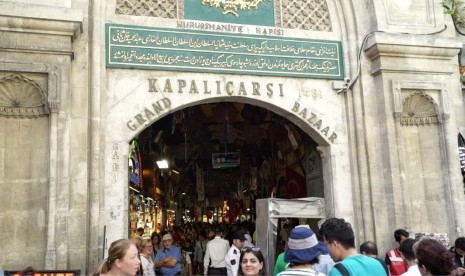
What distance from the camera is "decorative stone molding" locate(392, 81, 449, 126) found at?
838 centimetres

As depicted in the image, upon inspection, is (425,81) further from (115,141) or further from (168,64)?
(115,141)

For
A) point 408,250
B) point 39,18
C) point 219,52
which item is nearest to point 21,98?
point 39,18

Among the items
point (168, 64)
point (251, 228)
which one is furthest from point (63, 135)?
point (251, 228)

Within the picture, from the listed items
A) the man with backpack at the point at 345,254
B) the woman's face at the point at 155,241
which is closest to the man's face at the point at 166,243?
the woman's face at the point at 155,241

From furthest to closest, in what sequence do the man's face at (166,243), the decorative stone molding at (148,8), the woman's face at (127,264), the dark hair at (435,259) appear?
the decorative stone molding at (148,8) → the man's face at (166,243) → the woman's face at (127,264) → the dark hair at (435,259)

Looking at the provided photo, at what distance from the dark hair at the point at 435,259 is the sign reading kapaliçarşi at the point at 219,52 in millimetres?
5574

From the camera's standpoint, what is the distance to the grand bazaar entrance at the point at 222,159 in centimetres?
1035

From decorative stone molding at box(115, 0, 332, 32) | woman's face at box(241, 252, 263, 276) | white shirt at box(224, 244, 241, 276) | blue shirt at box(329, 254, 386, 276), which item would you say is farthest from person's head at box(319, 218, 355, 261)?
decorative stone molding at box(115, 0, 332, 32)

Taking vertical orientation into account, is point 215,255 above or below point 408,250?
below

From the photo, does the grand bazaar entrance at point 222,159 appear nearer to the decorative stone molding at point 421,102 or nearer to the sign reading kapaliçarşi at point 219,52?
the sign reading kapaliçarşi at point 219,52

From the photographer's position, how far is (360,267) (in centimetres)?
289

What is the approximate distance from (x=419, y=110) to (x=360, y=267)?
6.42 meters

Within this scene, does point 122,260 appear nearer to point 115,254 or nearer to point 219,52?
point 115,254

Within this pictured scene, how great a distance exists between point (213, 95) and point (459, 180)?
444 centimetres
